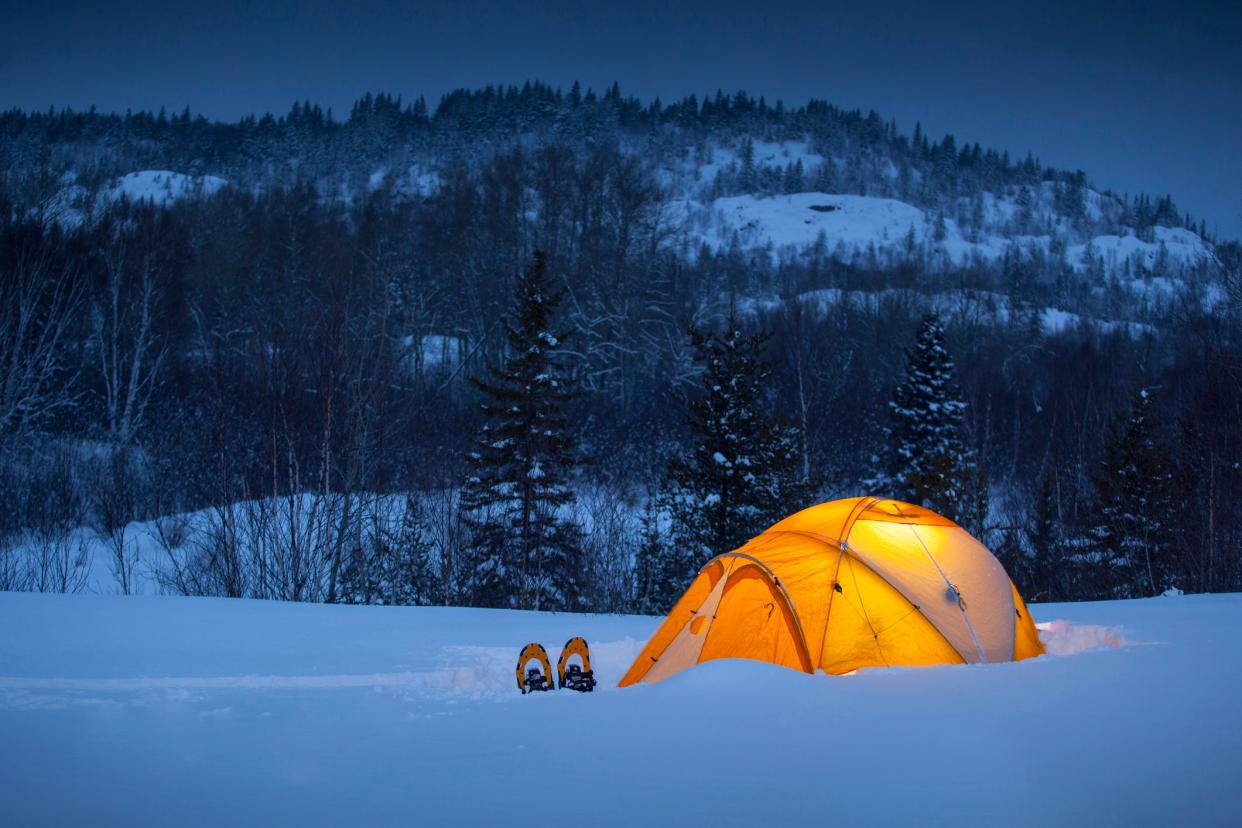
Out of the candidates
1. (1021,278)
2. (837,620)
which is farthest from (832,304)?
(837,620)

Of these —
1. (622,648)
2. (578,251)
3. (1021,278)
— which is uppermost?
(1021,278)

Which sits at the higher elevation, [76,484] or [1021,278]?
[1021,278]

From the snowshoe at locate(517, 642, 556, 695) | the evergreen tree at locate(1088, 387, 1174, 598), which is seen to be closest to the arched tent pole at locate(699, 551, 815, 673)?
the snowshoe at locate(517, 642, 556, 695)

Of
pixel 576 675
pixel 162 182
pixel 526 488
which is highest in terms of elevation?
pixel 162 182

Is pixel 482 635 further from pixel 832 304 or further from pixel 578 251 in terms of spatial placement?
pixel 832 304

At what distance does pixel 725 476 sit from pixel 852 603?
11190 mm

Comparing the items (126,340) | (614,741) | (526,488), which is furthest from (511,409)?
(126,340)

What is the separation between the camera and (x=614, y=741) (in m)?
4.43

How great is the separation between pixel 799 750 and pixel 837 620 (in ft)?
7.62

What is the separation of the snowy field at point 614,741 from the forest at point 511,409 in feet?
28.1

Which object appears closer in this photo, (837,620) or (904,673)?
(904,673)

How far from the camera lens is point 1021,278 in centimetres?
8875

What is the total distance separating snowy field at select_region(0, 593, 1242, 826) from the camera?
142 inches

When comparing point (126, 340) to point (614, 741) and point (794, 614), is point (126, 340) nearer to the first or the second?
point (794, 614)
